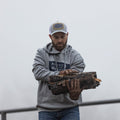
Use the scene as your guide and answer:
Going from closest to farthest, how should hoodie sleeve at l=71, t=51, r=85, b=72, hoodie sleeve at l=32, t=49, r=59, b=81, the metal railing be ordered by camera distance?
1. hoodie sleeve at l=32, t=49, r=59, b=81
2. hoodie sleeve at l=71, t=51, r=85, b=72
3. the metal railing

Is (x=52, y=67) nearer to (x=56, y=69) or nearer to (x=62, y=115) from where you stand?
(x=56, y=69)

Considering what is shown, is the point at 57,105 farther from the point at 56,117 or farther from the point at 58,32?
the point at 58,32

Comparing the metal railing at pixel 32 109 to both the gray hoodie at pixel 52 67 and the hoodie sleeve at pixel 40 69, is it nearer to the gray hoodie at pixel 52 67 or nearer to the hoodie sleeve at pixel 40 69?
the gray hoodie at pixel 52 67

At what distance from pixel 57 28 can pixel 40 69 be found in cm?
33

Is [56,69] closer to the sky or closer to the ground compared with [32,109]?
closer to the sky

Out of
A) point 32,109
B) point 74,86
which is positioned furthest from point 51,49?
point 32,109

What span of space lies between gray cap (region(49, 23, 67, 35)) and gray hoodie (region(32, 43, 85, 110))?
0.53ft

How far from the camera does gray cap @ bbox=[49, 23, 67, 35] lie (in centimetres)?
223

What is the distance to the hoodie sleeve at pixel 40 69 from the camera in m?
2.17

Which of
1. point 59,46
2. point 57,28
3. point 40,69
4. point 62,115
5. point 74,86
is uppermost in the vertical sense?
point 57,28

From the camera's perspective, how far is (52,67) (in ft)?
7.46

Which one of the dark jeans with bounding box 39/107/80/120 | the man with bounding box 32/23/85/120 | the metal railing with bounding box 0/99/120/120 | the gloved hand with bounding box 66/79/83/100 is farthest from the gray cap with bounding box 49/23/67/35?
the metal railing with bounding box 0/99/120/120

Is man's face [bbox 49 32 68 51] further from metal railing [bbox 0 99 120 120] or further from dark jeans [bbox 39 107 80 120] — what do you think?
metal railing [bbox 0 99 120 120]

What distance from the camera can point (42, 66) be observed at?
225 cm
